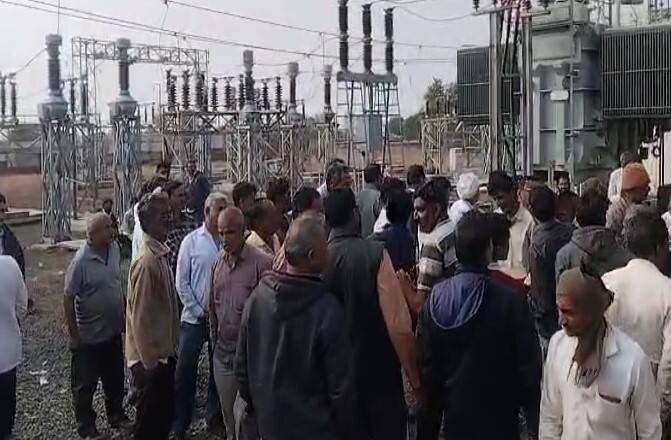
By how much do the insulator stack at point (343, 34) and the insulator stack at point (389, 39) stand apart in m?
2.20

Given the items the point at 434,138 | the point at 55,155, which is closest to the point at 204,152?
the point at 55,155

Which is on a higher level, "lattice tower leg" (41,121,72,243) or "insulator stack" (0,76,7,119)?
"insulator stack" (0,76,7,119)

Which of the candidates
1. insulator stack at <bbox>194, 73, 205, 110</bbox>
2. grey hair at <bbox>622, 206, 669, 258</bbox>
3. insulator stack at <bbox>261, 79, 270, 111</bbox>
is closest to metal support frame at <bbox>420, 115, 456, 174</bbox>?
insulator stack at <bbox>261, 79, 270, 111</bbox>

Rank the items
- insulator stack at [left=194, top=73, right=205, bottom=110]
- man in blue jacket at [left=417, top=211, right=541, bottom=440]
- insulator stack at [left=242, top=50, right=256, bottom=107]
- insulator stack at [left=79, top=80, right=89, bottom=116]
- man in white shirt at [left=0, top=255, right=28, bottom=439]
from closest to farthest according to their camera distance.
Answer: man in blue jacket at [left=417, top=211, right=541, bottom=440], man in white shirt at [left=0, top=255, right=28, bottom=439], insulator stack at [left=242, top=50, right=256, bottom=107], insulator stack at [left=194, top=73, right=205, bottom=110], insulator stack at [left=79, top=80, right=89, bottom=116]

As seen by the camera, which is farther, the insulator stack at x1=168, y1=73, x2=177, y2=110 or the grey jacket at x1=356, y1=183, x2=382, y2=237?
the insulator stack at x1=168, y1=73, x2=177, y2=110

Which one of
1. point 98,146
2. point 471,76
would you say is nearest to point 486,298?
point 471,76

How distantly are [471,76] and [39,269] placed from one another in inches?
303

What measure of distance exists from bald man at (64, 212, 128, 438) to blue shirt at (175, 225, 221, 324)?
50cm

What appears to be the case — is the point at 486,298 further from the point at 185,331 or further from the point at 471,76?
the point at 471,76

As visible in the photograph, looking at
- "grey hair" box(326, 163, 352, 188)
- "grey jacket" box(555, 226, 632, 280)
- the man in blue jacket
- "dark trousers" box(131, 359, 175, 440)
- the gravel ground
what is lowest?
the gravel ground

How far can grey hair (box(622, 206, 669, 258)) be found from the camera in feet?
12.1

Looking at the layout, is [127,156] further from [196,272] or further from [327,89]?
[196,272]

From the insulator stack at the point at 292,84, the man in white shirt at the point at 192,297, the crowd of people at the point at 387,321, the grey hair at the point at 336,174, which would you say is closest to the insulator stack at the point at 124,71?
the insulator stack at the point at 292,84

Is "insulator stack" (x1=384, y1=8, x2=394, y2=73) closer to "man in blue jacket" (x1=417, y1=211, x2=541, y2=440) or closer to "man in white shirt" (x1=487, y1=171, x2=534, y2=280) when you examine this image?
"man in white shirt" (x1=487, y1=171, x2=534, y2=280)
